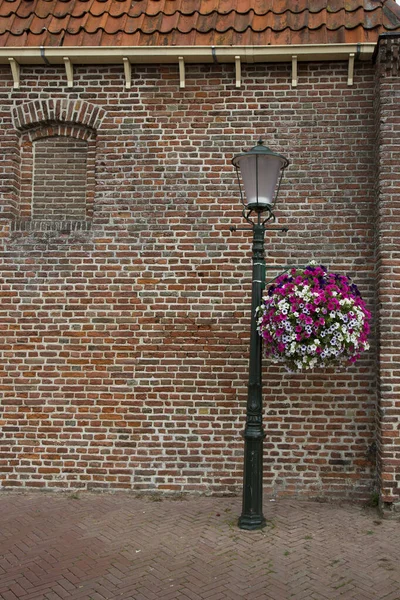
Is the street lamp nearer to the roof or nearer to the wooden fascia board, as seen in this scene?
the wooden fascia board

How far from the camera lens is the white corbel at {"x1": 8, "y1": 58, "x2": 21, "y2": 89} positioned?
614cm

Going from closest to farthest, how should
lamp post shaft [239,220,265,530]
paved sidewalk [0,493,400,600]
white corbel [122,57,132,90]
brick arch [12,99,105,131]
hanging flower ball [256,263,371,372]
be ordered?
1. paved sidewalk [0,493,400,600]
2. hanging flower ball [256,263,371,372]
3. lamp post shaft [239,220,265,530]
4. white corbel [122,57,132,90]
5. brick arch [12,99,105,131]

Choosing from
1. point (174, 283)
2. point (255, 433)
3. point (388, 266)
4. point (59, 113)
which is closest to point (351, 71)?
point (388, 266)

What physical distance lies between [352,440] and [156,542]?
7.87 ft

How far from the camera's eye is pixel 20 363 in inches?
240

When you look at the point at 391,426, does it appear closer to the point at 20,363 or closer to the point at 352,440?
the point at 352,440

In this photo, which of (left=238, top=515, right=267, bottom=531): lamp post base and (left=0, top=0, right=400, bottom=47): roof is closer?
(left=238, top=515, right=267, bottom=531): lamp post base

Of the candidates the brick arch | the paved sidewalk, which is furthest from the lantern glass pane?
the paved sidewalk

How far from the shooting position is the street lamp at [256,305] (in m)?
4.84

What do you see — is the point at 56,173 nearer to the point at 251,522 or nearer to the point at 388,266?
the point at 388,266

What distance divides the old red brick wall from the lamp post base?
87 centimetres

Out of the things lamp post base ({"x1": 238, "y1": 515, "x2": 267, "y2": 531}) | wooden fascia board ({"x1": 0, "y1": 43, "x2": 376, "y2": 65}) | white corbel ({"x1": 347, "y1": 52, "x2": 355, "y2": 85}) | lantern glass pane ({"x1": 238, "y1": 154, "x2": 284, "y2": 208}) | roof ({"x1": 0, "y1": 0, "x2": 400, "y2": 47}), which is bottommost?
lamp post base ({"x1": 238, "y1": 515, "x2": 267, "y2": 531})

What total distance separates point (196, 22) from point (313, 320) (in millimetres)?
3812

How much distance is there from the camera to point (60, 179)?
638cm
